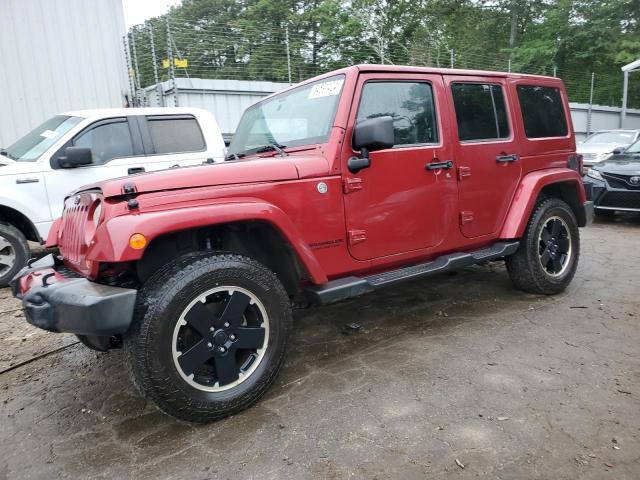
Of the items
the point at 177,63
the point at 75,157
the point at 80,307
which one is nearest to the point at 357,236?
the point at 80,307

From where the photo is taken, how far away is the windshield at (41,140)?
523 cm

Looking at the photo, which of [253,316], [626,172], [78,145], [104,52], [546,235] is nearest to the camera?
[253,316]

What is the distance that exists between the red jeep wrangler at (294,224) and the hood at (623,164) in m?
4.22

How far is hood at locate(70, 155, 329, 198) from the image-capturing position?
2.26 metres

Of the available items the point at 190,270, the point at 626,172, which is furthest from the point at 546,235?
the point at 626,172

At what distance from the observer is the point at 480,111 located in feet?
12.0

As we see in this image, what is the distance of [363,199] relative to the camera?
291cm

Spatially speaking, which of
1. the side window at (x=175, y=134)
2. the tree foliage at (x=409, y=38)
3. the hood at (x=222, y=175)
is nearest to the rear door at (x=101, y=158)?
the side window at (x=175, y=134)

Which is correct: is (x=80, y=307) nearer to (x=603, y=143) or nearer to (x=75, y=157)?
(x=75, y=157)

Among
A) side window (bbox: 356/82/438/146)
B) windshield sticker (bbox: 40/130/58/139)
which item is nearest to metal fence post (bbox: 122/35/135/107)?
windshield sticker (bbox: 40/130/58/139)

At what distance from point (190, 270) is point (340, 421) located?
112 centimetres

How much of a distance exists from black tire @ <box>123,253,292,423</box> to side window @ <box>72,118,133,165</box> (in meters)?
3.63

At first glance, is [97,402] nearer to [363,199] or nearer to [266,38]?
[363,199]

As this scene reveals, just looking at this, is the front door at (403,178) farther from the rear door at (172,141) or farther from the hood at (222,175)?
the rear door at (172,141)
